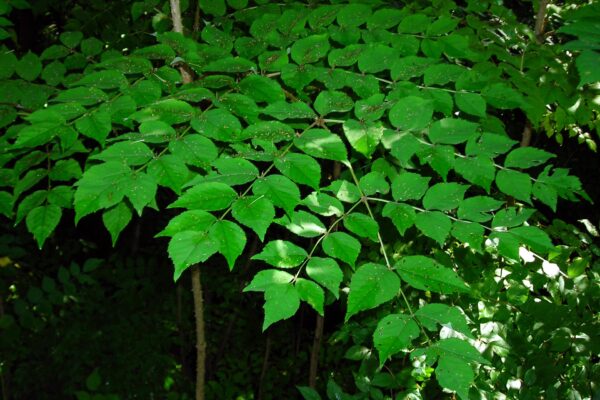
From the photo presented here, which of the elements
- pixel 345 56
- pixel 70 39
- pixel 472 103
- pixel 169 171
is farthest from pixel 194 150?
pixel 70 39

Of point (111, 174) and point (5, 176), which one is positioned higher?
point (111, 174)

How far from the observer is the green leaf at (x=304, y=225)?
3.69ft

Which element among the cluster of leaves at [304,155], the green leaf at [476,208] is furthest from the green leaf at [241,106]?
the green leaf at [476,208]

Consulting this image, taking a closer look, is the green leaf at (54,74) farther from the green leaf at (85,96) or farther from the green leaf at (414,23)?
the green leaf at (414,23)

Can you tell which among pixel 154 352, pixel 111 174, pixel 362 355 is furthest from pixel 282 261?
pixel 154 352

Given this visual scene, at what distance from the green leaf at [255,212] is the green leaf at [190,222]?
54 millimetres

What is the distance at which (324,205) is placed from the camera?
1142mm

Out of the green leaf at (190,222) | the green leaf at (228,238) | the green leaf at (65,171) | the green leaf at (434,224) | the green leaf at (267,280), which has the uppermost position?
the green leaf at (190,222)

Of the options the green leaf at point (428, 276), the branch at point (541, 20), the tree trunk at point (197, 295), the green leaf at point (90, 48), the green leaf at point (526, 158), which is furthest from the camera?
the branch at point (541, 20)

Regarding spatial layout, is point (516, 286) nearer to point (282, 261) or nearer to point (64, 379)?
point (282, 261)

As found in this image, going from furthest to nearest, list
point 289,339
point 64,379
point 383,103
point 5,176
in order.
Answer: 1. point 289,339
2. point 64,379
3. point 5,176
4. point 383,103

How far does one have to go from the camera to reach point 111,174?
1040 millimetres

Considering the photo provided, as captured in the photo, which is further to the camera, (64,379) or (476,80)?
(64,379)

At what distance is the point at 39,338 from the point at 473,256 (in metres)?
3.42
